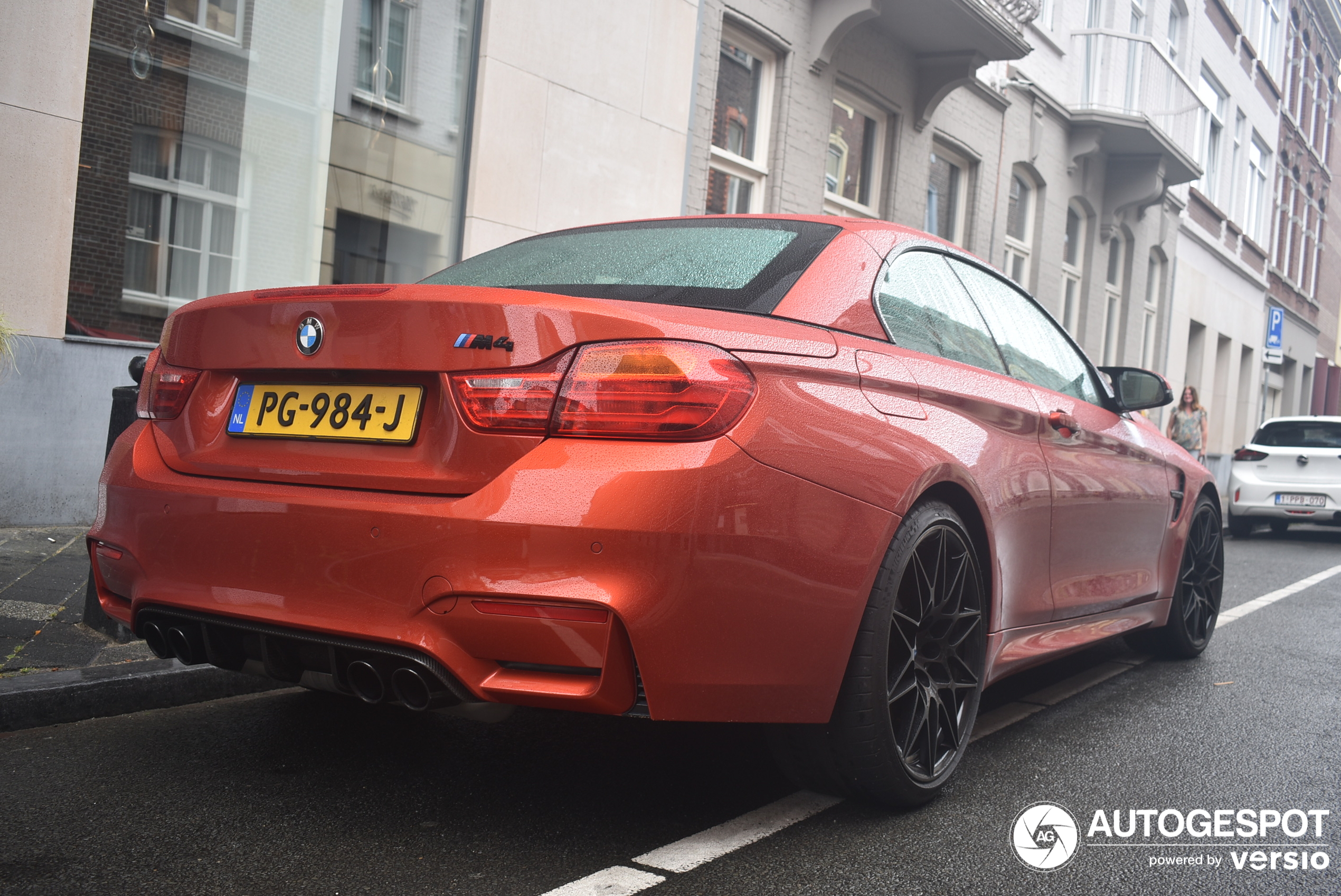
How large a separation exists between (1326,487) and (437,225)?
34.9 ft

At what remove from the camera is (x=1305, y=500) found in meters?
13.7

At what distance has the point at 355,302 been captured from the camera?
2480mm

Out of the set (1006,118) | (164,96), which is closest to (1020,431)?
(164,96)

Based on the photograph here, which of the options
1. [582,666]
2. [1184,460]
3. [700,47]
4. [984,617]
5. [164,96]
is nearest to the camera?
[582,666]

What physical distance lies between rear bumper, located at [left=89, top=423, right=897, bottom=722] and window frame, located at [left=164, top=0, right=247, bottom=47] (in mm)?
5910

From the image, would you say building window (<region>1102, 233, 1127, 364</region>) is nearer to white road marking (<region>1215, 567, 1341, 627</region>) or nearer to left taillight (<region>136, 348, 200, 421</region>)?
white road marking (<region>1215, 567, 1341, 627</region>)

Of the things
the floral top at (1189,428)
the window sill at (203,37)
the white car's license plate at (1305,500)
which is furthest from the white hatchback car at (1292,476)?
the window sill at (203,37)

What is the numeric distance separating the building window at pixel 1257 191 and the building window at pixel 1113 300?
31.1 ft

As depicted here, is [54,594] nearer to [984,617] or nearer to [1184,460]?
[984,617]

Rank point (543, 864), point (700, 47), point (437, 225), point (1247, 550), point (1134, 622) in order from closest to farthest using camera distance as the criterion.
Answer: point (543, 864)
point (1134, 622)
point (437, 225)
point (700, 47)
point (1247, 550)

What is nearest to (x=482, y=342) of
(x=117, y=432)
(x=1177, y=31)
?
(x=117, y=432)

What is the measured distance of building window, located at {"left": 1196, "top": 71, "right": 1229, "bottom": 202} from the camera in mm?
25969

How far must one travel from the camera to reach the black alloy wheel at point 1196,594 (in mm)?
5051

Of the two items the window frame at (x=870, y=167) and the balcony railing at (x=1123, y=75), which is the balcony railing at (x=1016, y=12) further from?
the balcony railing at (x=1123, y=75)
